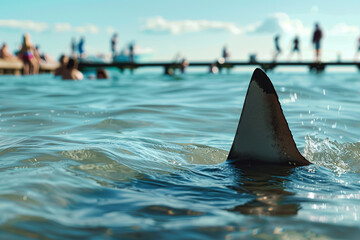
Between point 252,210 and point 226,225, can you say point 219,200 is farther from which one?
point 226,225

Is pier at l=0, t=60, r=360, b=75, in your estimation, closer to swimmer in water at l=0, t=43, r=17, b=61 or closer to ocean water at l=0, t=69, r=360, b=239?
swimmer in water at l=0, t=43, r=17, b=61

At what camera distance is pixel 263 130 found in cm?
346

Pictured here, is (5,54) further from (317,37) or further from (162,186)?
(162,186)

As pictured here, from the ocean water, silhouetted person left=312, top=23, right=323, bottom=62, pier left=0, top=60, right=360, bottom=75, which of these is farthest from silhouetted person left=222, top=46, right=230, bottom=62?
the ocean water

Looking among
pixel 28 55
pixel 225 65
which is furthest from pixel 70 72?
pixel 225 65

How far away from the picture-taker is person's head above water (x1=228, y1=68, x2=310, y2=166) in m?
3.39

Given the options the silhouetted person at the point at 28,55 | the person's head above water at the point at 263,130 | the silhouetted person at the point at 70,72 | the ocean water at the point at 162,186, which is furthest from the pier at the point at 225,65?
the person's head above water at the point at 263,130

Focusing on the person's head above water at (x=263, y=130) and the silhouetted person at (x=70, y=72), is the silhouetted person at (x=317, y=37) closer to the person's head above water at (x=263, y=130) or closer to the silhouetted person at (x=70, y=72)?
the silhouetted person at (x=70, y=72)

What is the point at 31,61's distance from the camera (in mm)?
20750

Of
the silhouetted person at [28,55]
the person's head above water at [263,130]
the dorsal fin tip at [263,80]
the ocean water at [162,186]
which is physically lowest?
the ocean water at [162,186]

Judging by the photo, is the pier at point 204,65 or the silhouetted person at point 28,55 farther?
the pier at point 204,65

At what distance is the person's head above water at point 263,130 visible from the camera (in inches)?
133

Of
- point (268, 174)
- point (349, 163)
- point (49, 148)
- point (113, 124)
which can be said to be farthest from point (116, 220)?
point (113, 124)

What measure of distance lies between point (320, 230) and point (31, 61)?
20.3 m
